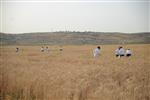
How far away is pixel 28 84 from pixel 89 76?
2224 millimetres

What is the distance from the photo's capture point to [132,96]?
777 cm

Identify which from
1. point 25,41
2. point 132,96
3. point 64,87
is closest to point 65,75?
point 64,87

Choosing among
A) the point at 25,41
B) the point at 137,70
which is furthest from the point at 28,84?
the point at 25,41

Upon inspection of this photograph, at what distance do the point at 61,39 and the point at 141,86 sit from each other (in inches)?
5343

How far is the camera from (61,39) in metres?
144

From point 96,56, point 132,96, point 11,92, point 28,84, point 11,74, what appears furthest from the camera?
point 96,56

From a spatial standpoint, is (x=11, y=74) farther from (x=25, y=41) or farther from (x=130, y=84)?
(x=25, y=41)

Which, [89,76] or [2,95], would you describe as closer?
[2,95]

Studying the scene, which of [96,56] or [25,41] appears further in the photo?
[25,41]

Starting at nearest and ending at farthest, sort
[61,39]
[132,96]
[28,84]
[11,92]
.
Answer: [132,96], [11,92], [28,84], [61,39]

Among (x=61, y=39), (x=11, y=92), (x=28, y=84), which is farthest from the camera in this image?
(x=61, y=39)

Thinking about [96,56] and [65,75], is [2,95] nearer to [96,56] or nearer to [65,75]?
[65,75]

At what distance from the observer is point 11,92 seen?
841 centimetres

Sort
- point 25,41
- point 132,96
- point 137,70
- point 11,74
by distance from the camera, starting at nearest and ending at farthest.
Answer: point 132,96, point 11,74, point 137,70, point 25,41
